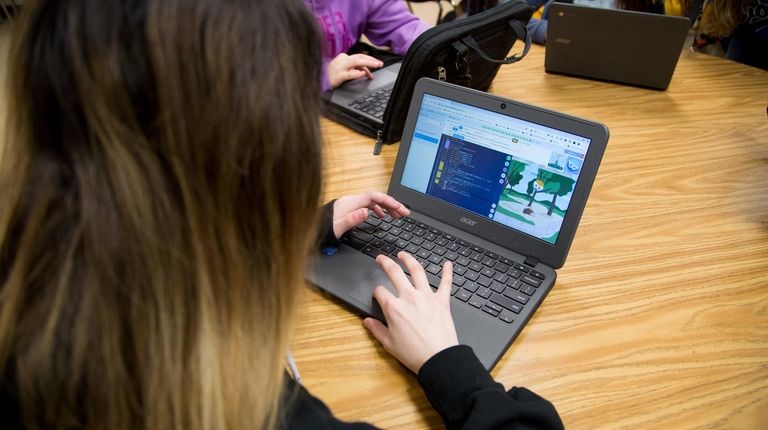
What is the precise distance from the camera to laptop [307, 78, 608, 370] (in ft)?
2.22

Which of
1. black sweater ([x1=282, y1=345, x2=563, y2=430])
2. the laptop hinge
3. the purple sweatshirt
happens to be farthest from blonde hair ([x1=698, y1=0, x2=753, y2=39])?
black sweater ([x1=282, y1=345, x2=563, y2=430])

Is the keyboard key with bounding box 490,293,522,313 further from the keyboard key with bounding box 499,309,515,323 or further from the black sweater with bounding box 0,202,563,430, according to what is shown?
the black sweater with bounding box 0,202,563,430

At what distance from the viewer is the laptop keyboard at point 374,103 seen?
1.10 meters

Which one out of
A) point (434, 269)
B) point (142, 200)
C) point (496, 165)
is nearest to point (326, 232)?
point (434, 269)

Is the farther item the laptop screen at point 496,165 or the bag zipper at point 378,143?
the bag zipper at point 378,143

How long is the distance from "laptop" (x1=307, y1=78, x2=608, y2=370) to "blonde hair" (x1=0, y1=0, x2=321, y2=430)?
0.29 meters

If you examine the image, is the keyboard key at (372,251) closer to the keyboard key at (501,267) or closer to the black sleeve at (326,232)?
the black sleeve at (326,232)

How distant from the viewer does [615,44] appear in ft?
4.22

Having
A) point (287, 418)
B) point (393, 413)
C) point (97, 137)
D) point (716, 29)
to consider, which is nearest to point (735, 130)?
point (716, 29)

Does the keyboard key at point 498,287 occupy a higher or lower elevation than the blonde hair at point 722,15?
lower

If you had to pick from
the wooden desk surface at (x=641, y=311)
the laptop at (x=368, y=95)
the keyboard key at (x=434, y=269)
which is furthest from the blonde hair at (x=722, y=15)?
the keyboard key at (x=434, y=269)

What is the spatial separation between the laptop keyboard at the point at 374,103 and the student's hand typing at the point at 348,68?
0.07 m

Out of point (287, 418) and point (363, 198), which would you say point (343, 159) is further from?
point (287, 418)

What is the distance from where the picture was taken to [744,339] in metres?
0.65
